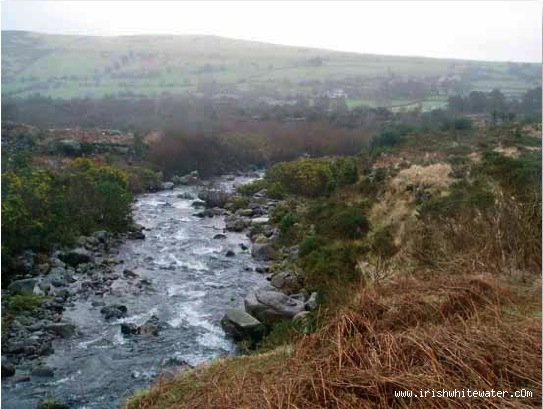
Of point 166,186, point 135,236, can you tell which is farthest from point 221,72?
point 135,236

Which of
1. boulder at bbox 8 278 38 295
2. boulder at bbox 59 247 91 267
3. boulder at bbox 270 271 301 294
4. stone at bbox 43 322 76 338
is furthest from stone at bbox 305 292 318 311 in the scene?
boulder at bbox 59 247 91 267

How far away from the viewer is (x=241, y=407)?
3396 mm

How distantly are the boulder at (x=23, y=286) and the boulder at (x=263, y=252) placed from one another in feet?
15.7

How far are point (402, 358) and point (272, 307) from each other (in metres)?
5.05

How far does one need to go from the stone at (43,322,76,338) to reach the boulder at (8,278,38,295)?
146 cm

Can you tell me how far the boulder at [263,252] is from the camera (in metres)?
12.2

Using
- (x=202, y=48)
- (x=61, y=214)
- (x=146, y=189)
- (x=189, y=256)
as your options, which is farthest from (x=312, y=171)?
(x=202, y=48)

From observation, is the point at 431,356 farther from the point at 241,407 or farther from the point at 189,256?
the point at 189,256

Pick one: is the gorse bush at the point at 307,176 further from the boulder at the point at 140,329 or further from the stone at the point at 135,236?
the boulder at the point at 140,329

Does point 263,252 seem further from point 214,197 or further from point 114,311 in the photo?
point 214,197

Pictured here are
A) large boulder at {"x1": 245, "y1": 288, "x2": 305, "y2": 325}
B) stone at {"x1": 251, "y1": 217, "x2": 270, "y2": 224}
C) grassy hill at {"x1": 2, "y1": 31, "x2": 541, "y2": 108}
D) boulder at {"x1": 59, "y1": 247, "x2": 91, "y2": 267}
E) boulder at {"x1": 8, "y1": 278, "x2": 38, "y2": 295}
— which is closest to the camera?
large boulder at {"x1": 245, "y1": 288, "x2": 305, "y2": 325}

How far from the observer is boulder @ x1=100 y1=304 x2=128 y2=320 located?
8711mm

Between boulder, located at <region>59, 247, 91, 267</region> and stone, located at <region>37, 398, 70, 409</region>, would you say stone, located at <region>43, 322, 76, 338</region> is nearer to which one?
stone, located at <region>37, 398, 70, 409</region>

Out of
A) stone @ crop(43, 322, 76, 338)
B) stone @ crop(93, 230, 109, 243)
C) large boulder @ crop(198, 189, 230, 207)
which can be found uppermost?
stone @ crop(43, 322, 76, 338)
